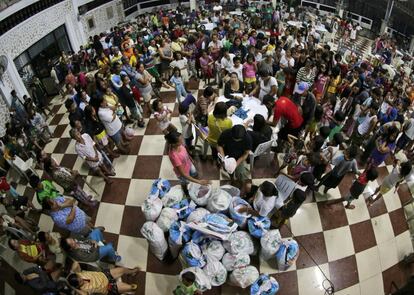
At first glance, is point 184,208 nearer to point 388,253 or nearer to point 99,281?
point 99,281

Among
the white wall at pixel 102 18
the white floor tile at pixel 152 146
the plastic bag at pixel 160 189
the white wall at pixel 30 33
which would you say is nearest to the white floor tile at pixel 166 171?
the white floor tile at pixel 152 146

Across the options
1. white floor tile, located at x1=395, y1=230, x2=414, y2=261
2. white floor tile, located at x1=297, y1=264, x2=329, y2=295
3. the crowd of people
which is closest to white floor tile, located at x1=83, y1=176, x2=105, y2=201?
the crowd of people

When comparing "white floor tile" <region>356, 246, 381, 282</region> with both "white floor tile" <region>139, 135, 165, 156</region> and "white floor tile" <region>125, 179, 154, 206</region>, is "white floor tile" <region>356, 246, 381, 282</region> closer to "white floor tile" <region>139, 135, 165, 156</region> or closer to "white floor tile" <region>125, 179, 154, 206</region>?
"white floor tile" <region>125, 179, 154, 206</region>

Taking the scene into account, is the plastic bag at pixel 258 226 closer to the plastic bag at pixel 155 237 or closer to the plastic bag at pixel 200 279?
the plastic bag at pixel 200 279

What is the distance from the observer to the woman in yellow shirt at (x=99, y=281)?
2.58 meters

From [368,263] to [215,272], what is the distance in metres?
2.22

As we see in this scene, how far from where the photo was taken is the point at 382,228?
3857mm

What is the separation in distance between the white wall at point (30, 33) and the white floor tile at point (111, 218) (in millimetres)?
6070

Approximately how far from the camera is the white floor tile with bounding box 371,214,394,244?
12.4ft

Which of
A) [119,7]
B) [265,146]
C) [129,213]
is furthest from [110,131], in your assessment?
[119,7]

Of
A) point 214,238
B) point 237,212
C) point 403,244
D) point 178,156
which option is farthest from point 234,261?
point 403,244

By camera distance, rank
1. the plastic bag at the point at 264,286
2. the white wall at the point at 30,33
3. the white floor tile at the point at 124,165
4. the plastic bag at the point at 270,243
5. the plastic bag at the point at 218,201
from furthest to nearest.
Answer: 1. the white wall at the point at 30,33
2. the white floor tile at the point at 124,165
3. the plastic bag at the point at 218,201
4. the plastic bag at the point at 270,243
5. the plastic bag at the point at 264,286

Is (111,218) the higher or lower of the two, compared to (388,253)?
higher

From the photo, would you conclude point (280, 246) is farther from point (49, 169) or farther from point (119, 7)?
point (119, 7)
